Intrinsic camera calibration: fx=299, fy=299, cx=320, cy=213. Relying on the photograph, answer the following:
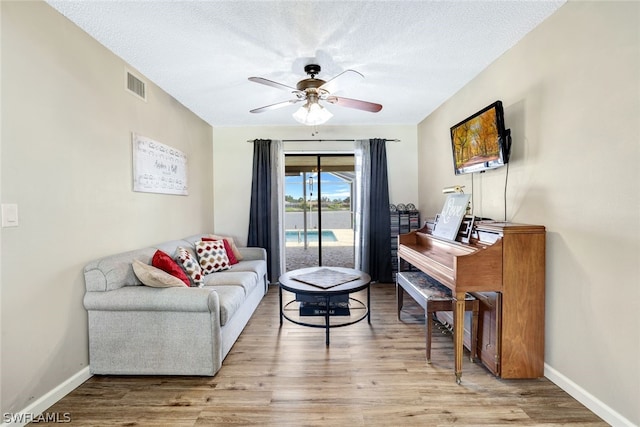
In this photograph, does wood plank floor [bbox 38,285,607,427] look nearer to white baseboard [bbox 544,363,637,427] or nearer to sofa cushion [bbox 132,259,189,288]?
white baseboard [bbox 544,363,637,427]

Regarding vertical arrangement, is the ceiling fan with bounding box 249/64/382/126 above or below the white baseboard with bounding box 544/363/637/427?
above

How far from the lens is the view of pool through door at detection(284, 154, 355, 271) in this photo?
5.00m

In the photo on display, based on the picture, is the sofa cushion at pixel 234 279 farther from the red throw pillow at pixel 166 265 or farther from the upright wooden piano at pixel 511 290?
the upright wooden piano at pixel 511 290

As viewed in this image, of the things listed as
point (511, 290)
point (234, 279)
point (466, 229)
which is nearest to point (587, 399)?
point (511, 290)

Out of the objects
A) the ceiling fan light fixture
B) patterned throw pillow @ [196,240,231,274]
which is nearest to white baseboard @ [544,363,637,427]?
the ceiling fan light fixture

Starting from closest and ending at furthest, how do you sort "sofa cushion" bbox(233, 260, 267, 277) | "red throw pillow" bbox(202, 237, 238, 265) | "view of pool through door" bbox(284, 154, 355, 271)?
"sofa cushion" bbox(233, 260, 267, 277) → "red throw pillow" bbox(202, 237, 238, 265) → "view of pool through door" bbox(284, 154, 355, 271)

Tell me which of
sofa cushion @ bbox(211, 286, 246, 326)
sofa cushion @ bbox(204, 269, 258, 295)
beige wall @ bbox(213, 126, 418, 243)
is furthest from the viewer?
beige wall @ bbox(213, 126, 418, 243)

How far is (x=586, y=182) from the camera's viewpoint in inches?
70.8

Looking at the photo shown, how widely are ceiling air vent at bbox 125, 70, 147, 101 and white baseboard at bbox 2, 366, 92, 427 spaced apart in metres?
2.30

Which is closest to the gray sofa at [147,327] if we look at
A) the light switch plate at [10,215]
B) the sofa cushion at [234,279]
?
the light switch plate at [10,215]

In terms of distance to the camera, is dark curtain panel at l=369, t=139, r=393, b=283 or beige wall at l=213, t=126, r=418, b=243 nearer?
dark curtain panel at l=369, t=139, r=393, b=283

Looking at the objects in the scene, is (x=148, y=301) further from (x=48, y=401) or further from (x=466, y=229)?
(x=466, y=229)

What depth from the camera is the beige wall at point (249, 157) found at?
187 inches

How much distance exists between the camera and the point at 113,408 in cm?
186
